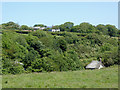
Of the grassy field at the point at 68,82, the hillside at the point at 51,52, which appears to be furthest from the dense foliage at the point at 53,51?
the grassy field at the point at 68,82

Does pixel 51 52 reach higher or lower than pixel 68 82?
lower

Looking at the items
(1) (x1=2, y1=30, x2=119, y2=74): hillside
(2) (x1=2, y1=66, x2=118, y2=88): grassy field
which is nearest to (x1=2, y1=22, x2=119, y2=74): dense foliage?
(1) (x1=2, y1=30, x2=119, y2=74): hillside

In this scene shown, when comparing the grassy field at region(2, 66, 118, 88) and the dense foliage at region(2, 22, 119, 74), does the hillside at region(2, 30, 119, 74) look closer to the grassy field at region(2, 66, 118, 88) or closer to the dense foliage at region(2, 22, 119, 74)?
the dense foliage at region(2, 22, 119, 74)

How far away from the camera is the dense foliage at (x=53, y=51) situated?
5122 centimetres

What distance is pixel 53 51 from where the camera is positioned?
257 feet

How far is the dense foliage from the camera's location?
168 feet

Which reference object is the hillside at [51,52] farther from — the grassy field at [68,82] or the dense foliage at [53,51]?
the grassy field at [68,82]

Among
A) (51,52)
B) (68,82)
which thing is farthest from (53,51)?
(68,82)

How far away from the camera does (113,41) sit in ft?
358

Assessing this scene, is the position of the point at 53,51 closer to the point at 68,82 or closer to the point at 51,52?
the point at 51,52

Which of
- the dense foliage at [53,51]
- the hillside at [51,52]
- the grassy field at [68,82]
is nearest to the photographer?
the grassy field at [68,82]

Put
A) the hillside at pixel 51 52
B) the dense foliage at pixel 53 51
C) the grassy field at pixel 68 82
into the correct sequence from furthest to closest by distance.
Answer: the dense foliage at pixel 53 51 → the hillside at pixel 51 52 → the grassy field at pixel 68 82

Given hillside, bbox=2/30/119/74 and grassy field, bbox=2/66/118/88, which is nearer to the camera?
grassy field, bbox=2/66/118/88

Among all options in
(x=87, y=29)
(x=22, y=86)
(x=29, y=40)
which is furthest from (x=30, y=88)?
(x=87, y=29)
